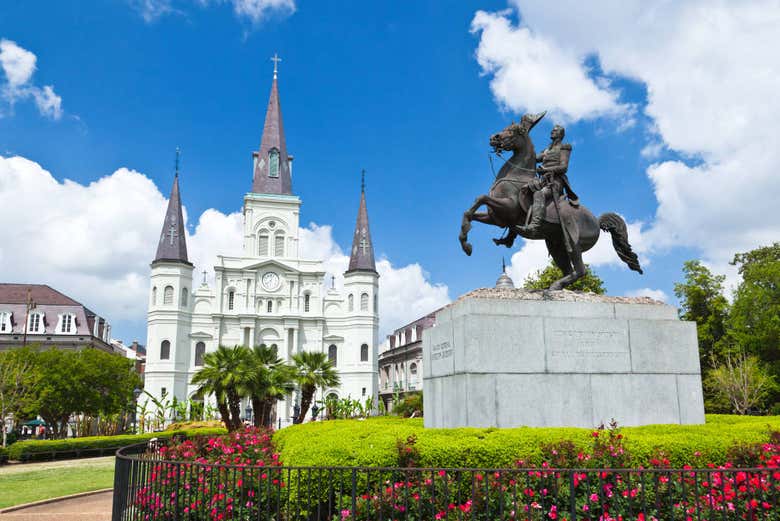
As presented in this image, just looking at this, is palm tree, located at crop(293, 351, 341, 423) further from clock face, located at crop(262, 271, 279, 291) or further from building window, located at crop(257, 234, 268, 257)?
building window, located at crop(257, 234, 268, 257)

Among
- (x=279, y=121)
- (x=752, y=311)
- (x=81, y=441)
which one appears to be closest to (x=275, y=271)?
(x=279, y=121)

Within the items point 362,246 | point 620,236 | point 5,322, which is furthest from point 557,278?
point 5,322

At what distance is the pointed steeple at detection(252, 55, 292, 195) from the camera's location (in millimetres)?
75331

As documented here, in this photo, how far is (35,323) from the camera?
63.3 meters

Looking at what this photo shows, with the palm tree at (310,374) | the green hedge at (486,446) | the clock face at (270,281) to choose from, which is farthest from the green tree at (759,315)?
the clock face at (270,281)

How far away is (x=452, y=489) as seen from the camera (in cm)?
609

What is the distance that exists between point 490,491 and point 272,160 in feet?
242

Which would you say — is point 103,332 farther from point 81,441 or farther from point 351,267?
point 81,441

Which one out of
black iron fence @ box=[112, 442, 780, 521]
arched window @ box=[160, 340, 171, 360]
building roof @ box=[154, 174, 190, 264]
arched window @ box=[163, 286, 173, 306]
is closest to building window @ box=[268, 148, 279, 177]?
building roof @ box=[154, 174, 190, 264]

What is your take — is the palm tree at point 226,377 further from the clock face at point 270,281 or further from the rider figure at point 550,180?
the clock face at point 270,281

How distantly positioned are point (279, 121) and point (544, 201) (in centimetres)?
7212

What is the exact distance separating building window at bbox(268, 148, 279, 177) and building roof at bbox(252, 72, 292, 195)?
121mm

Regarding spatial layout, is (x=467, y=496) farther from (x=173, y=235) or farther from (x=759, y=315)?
(x=173, y=235)

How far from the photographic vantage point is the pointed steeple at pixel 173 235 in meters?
67.2
